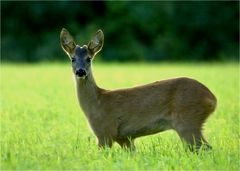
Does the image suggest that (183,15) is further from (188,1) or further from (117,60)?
(117,60)

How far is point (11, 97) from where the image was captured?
13.3 meters

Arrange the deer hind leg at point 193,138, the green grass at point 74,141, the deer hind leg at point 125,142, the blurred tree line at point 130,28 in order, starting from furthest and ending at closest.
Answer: the blurred tree line at point 130,28 → the deer hind leg at point 125,142 → the deer hind leg at point 193,138 → the green grass at point 74,141

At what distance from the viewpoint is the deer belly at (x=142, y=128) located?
719 centimetres

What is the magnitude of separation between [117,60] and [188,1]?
409cm

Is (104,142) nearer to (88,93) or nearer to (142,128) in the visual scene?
(142,128)

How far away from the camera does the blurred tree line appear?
3102 centimetres

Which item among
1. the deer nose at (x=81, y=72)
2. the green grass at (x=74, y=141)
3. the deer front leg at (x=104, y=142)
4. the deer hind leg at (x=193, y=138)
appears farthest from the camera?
the deer nose at (x=81, y=72)

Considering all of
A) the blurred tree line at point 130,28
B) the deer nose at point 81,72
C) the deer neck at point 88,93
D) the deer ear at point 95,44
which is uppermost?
the blurred tree line at point 130,28

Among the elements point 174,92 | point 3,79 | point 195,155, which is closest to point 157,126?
point 174,92

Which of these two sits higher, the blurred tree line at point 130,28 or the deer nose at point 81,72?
the blurred tree line at point 130,28

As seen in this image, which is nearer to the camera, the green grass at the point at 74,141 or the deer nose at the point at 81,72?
the green grass at the point at 74,141

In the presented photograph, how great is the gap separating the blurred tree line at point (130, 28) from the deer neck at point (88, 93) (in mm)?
22608

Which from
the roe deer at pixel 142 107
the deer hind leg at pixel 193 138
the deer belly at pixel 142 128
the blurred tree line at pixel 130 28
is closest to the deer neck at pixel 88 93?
the roe deer at pixel 142 107

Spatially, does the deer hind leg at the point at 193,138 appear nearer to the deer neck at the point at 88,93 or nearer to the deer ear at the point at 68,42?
the deer neck at the point at 88,93
